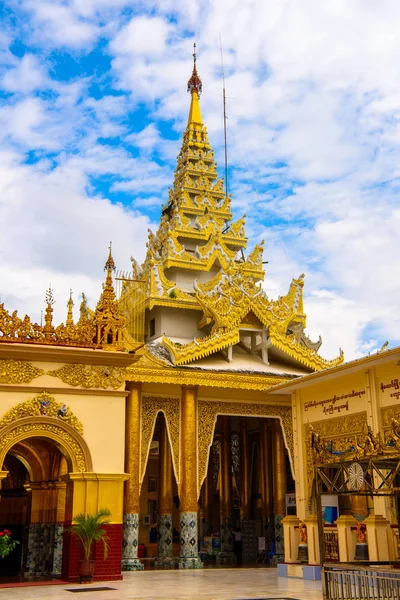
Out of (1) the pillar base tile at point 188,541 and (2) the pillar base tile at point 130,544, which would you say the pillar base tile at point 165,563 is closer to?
(1) the pillar base tile at point 188,541

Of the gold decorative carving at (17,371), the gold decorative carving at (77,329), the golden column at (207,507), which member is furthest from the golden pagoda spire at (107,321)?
the golden column at (207,507)

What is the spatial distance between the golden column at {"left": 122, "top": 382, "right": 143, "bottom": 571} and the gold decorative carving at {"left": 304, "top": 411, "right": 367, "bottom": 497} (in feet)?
13.1

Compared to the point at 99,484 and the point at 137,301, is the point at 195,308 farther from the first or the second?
the point at 99,484

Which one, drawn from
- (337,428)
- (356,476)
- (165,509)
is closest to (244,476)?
(165,509)

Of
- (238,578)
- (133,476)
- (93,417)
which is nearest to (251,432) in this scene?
(133,476)

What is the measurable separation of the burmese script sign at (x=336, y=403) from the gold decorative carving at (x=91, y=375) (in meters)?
4.48

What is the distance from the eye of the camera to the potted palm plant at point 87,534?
484 inches

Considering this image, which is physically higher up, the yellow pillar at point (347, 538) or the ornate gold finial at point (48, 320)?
the ornate gold finial at point (48, 320)

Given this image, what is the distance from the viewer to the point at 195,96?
88.5ft

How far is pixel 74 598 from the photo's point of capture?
33.8 ft

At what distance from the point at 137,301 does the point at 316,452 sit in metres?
11.9

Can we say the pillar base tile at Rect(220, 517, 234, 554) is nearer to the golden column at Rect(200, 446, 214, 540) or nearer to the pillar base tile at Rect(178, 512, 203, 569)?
the golden column at Rect(200, 446, 214, 540)

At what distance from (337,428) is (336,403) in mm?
507

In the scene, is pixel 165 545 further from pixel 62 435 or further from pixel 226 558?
pixel 62 435
